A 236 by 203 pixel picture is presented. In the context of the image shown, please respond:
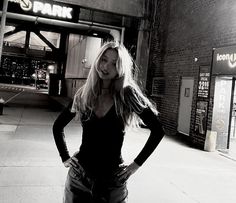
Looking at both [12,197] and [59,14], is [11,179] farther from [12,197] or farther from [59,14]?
[59,14]

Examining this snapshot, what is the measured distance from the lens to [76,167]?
79.0 inches

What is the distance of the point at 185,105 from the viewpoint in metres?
11.0

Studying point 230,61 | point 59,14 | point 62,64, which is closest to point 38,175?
point 230,61

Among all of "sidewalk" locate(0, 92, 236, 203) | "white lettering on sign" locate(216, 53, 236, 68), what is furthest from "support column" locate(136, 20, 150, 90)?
"white lettering on sign" locate(216, 53, 236, 68)

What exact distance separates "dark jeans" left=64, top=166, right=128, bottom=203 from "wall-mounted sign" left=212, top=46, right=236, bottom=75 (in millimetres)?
7061

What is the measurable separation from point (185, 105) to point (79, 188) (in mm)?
9370

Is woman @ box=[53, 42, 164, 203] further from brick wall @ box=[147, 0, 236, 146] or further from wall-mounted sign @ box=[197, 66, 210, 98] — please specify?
wall-mounted sign @ box=[197, 66, 210, 98]

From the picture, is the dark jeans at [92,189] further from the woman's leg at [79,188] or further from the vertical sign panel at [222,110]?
the vertical sign panel at [222,110]

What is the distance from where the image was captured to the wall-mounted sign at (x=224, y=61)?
27.4 feet

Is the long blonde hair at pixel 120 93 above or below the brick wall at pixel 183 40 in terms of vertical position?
below

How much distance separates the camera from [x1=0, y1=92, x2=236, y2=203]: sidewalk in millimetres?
4742

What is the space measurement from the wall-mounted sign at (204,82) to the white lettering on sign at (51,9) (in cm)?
564

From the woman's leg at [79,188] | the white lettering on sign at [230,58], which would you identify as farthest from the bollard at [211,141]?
the woman's leg at [79,188]

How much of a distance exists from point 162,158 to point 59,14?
7.43 meters
